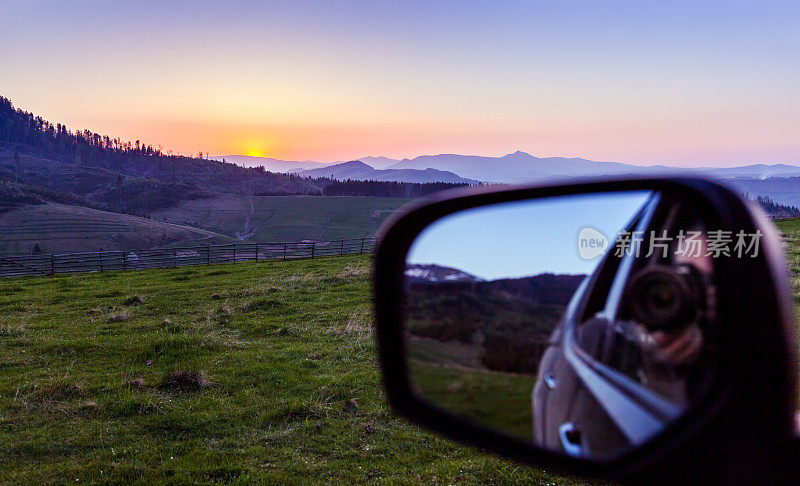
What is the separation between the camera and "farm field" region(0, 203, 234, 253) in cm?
9925

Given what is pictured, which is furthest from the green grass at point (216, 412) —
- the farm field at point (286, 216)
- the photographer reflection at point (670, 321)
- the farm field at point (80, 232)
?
the farm field at point (286, 216)

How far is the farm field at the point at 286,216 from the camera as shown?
4801 inches

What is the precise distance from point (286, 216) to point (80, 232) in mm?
45752

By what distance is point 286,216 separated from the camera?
136m

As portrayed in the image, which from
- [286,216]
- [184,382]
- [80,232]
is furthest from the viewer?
[286,216]

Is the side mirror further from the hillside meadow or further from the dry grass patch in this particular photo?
the dry grass patch

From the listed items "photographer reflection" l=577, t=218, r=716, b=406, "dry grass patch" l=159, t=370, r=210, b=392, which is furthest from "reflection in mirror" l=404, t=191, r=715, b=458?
"dry grass patch" l=159, t=370, r=210, b=392

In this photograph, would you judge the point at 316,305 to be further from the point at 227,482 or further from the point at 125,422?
the point at 227,482

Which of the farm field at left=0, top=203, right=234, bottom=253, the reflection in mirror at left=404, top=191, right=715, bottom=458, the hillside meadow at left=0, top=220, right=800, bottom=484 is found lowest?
the farm field at left=0, top=203, right=234, bottom=253

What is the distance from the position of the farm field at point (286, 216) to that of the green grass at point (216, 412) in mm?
103603

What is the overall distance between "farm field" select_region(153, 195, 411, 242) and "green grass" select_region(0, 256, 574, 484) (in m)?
104

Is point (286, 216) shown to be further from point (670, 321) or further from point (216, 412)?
point (670, 321)

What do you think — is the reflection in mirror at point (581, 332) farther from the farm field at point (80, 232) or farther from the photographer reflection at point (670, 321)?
the farm field at point (80, 232)
